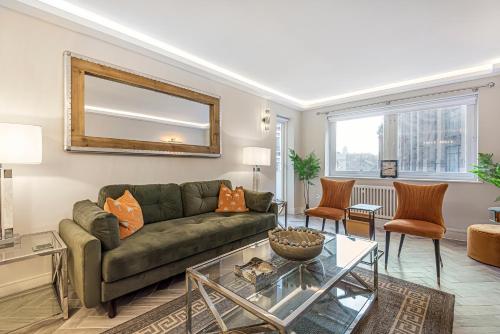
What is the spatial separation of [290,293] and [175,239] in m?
1.07

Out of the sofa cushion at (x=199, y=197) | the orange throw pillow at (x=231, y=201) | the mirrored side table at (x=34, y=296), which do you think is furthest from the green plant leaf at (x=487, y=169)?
the mirrored side table at (x=34, y=296)

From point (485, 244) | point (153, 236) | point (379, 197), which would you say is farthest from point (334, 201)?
point (153, 236)

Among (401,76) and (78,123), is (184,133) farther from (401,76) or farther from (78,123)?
(401,76)

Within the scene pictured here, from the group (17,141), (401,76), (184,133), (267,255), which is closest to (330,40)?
(401,76)

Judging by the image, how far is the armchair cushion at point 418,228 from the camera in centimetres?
226

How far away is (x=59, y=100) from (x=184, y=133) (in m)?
1.32

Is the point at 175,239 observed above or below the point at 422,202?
below

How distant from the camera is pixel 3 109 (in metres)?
1.91

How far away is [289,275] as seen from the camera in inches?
60.3

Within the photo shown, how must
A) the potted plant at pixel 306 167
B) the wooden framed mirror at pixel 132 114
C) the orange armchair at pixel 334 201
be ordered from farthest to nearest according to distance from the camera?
the potted plant at pixel 306 167, the orange armchair at pixel 334 201, the wooden framed mirror at pixel 132 114

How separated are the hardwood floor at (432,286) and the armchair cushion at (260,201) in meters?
1.20

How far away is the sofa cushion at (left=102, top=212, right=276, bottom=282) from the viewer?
5.40 ft

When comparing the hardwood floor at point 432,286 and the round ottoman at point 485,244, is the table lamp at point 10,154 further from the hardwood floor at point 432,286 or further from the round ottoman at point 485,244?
the round ottoman at point 485,244

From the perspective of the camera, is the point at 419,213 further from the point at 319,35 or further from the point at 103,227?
the point at 103,227
